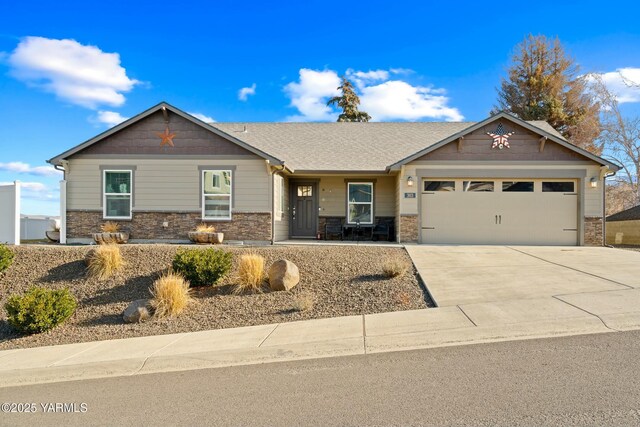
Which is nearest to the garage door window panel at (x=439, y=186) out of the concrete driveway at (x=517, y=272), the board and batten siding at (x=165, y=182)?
the concrete driveway at (x=517, y=272)

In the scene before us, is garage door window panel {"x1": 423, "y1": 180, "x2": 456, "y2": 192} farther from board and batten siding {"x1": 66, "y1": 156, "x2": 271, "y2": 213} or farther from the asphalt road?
the asphalt road

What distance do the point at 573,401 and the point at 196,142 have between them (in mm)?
13792

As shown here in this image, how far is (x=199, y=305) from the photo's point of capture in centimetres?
889

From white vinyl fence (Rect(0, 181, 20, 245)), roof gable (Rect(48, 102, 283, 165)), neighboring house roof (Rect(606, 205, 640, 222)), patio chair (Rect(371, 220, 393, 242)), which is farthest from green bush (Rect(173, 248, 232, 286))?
neighboring house roof (Rect(606, 205, 640, 222))

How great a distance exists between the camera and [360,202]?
17797 mm

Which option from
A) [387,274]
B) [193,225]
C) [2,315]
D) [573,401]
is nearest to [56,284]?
[2,315]

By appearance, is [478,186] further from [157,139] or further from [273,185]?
[157,139]

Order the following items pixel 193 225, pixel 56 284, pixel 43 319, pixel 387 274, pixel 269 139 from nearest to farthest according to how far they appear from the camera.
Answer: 1. pixel 43 319
2. pixel 387 274
3. pixel 56 284
4. pixel 193 225
5. pixel 269 139

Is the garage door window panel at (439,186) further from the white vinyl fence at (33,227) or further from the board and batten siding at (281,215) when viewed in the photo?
the white vinyl fence at (33,227)

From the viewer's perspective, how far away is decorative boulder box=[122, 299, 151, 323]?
27.5ft

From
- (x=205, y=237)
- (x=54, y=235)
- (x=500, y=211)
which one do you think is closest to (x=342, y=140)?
(x=500, y=211)

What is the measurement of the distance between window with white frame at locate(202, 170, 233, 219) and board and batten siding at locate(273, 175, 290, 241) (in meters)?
1.57

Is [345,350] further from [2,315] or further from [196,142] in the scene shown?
[196,142]

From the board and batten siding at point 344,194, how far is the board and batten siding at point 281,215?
135 centimetres
